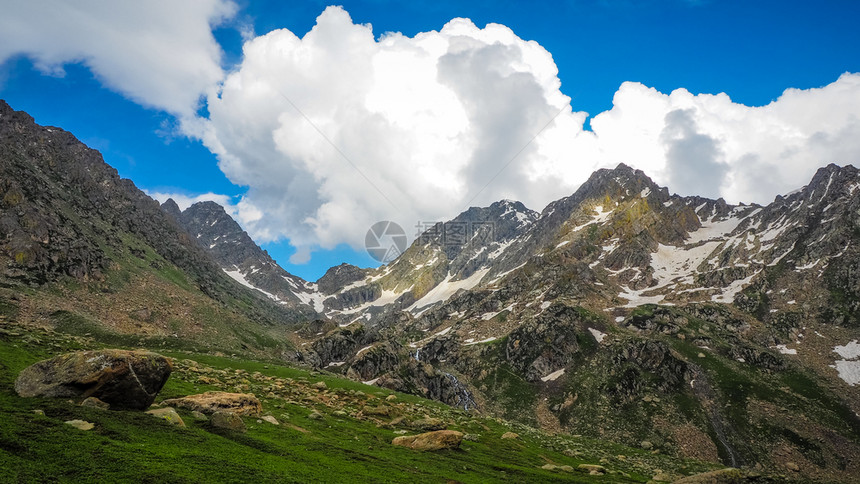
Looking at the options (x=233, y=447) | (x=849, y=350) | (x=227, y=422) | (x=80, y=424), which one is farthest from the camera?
(x=849, y=350)

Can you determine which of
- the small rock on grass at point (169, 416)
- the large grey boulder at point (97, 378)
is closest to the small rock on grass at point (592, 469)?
the small rock on grass at point (169, 416)

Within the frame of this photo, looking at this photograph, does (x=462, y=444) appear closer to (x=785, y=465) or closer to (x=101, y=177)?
(x=785, y=465)

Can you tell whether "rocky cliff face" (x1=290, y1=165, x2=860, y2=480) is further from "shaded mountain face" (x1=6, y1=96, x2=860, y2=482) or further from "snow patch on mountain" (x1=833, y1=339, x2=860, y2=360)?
"shaded mountain face" (x1=6, y1=96, x2=860, y2=482)

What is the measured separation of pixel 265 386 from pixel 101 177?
661 feet

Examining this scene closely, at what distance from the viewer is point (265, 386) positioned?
155 ft

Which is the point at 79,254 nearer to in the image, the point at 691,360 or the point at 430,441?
the point at 430,441

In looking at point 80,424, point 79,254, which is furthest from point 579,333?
point 79,254

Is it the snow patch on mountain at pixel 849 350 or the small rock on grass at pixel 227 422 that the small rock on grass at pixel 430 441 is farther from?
the snow patch on mountain at pixel 849 350

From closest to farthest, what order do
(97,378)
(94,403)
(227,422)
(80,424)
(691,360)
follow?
(80,424)
(94,403)
(97,378)
(227,422)
(691,360)

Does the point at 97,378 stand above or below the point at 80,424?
above

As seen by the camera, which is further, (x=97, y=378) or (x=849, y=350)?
(x=849, y=350)

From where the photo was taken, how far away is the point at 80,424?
1903 cm

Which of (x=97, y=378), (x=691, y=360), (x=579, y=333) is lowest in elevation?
(x=97, y=378)

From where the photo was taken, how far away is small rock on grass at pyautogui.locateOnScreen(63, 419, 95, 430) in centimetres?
1877
